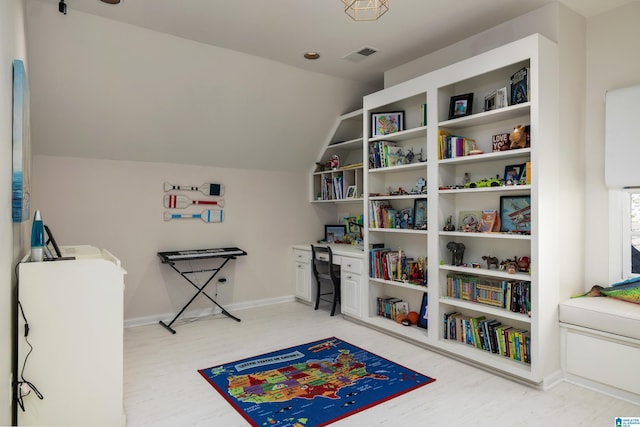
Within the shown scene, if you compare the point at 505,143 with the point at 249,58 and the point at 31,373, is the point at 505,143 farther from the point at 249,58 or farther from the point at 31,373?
the point at 31,373

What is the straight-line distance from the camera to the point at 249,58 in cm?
378

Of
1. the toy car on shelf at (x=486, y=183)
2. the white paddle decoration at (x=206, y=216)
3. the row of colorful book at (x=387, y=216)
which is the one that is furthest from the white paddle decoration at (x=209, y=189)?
the toy car on shelf at (x=486, y=183)

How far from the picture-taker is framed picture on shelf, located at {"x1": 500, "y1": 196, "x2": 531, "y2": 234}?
9.53ft

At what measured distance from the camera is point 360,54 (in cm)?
375

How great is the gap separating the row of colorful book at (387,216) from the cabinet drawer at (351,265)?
1.36 feet

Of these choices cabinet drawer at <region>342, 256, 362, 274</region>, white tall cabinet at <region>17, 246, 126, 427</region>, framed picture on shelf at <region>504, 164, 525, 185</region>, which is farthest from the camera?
cabinet drawer at <region>342, 256, 362, 274</region>

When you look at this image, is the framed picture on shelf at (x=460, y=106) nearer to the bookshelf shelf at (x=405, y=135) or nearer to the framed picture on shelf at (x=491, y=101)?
the framed picture on shelf at (x=491, y=101)

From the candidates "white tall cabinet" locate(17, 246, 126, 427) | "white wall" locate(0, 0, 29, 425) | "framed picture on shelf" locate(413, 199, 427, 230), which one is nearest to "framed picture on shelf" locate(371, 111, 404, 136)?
"framed picture on shelf" locate(413, 199, 427, 230)

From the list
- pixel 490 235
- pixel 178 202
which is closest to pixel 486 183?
pixel 490 235

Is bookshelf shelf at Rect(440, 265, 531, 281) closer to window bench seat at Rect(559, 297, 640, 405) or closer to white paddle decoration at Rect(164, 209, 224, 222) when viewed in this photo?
window bench seat at Rect(559, 297, 640, 405)

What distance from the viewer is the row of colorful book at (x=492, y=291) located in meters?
2.80

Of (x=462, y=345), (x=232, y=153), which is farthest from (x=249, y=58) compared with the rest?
(x=462, y=345)

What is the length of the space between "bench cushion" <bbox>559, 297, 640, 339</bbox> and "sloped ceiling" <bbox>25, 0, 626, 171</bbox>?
6.95 ft

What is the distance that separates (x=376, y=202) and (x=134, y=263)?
2.59 meters
